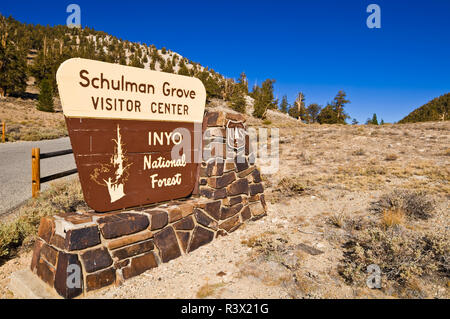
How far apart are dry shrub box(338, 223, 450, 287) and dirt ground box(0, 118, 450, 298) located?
12 millimetres

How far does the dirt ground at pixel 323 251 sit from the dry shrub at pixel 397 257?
0.01 m

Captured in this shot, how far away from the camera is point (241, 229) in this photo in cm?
471

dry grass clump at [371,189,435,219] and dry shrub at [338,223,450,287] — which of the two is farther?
dry grass clump at [371,189,435,219]

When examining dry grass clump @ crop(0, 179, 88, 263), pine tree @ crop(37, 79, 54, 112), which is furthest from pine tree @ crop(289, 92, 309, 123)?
dry grass clump @ crop(0, 179, 88, 263)

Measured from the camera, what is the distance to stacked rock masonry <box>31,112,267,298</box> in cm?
271

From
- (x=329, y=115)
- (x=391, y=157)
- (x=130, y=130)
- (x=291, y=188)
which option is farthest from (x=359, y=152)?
(x=329, y=115)

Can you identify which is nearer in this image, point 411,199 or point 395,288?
point 395,288

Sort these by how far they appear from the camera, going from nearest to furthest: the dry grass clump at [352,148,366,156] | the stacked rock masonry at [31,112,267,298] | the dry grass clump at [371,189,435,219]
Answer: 1. the stacked rock masonry at [31,112,267,298]
2. the dry grass clump at [371,189,435,219]
3. the dry grass clump at [352,148,366,156]

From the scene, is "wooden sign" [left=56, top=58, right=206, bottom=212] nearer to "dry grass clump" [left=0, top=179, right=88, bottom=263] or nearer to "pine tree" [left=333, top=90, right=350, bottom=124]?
"dry grass clump" [left=0, top=179, right=88, bottom=263]

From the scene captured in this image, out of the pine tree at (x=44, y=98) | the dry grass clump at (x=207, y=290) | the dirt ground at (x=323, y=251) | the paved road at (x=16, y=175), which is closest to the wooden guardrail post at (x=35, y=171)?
the paved road at (x=16, y=175)

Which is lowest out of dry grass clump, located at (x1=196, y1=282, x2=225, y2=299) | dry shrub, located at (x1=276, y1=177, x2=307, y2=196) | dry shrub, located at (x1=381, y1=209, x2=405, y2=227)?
dry grass clump, located at (x1=196, y1=282, x2=225, y2=299)

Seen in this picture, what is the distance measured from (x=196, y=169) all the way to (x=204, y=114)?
38.2 inches

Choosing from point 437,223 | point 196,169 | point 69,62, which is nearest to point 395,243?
point 437,223

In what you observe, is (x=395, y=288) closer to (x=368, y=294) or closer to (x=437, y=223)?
(x=368, y=294)
